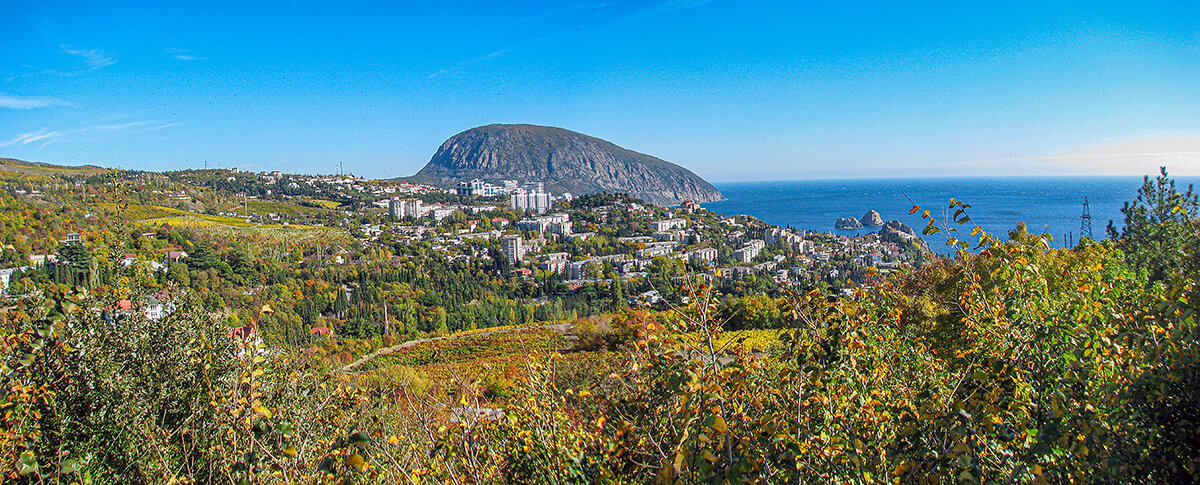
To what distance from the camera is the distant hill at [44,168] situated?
59.0 m

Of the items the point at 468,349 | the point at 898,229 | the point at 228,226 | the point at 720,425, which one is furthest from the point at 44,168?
the point at 898,229

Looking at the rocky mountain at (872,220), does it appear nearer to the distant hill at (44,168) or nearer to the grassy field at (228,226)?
the grassy field at (228,226)

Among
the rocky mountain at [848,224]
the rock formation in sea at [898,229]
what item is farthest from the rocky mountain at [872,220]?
the rock formation in sea at [898,229]

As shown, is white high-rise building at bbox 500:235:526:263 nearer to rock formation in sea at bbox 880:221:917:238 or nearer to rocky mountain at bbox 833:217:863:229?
rock formation in sea at bbox 880:221:917:238

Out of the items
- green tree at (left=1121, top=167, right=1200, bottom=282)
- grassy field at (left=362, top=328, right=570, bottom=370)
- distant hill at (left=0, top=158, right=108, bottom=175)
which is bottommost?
grassy field at (left=362, top=328, right=570, bottom=370)

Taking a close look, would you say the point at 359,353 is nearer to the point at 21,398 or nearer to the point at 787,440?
the point at 21,398

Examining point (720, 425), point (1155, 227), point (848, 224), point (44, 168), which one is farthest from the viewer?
point (848, 224)

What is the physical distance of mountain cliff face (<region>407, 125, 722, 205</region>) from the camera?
156500 millimetres

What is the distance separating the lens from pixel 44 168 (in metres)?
64.3

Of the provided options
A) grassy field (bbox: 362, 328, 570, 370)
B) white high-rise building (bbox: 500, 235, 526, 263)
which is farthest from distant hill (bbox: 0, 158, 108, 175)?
grassy field (bbox: 362, 328, 570, 370)

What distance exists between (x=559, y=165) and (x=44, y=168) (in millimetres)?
114486

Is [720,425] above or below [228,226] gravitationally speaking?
above

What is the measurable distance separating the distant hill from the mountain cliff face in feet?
265

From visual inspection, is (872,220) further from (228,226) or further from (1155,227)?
(228,226)
